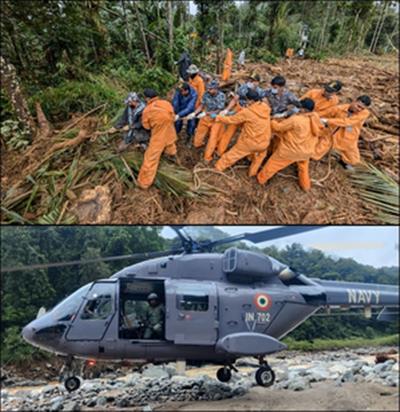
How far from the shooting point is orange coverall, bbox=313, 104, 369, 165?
3803mm

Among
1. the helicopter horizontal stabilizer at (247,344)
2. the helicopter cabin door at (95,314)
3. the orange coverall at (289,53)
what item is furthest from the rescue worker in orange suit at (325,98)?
the helicopter cabin door at (95,314)

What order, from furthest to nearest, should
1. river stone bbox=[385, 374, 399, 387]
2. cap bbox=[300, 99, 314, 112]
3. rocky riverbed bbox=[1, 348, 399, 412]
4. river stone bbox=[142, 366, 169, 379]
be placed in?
river stone bbox=[142, 366, 169, 379], cap bbox=[300, 99, 314, 112], rocky riverbed bbox=[1, 348, 399, 412], river stone bbox=[385, 374, 399, 387]

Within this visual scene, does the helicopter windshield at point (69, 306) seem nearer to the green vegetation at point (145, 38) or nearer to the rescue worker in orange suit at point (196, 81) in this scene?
the green vegetation at point (145, 38)

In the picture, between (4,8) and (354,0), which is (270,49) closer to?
(354,0)

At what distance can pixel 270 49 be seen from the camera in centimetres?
370

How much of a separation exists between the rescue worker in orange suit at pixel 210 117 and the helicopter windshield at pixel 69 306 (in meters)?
1.90

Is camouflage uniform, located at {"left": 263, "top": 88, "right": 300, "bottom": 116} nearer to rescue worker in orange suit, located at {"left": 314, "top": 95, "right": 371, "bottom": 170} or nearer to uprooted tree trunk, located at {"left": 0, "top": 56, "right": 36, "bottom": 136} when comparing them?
rescue worker in orange suit, located at {"left": 314, "top": 95, "right": 371, "bottom": 170}

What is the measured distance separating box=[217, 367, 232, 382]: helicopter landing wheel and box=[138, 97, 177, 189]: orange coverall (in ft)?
6.80

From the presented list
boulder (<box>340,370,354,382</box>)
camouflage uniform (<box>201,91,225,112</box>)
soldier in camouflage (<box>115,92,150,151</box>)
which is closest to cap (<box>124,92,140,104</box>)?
soldier in camouflage (<box>115,92,150,151</box>)

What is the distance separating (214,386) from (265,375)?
0.54 m

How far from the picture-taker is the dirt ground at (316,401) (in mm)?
3260

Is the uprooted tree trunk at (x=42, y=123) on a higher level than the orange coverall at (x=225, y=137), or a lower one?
lower

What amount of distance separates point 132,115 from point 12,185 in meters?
1.36

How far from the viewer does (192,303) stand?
3.68 m
